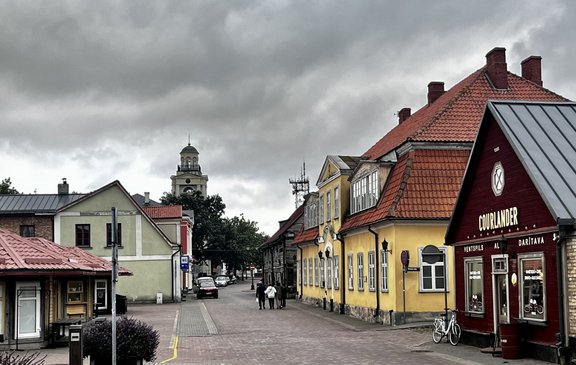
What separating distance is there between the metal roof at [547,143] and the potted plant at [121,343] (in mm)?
8497

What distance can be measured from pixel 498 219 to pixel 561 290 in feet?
11.6

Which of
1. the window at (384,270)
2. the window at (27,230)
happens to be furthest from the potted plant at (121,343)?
the window at (27,230)

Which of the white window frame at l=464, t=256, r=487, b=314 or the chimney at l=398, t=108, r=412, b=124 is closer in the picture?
the white window frame at l=464, t=256, r=487, b=314

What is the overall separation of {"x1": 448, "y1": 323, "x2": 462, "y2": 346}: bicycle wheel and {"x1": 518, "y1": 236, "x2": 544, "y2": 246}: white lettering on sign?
13.8 ft

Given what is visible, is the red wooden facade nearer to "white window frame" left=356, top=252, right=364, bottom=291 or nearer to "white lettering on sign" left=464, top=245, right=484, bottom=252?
"white lettering on sign" left=464, top=245, right=484, bottom=252

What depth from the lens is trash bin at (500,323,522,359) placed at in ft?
56.7

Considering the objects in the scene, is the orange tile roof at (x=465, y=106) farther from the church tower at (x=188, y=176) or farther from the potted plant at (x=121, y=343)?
the church tower at (x=188, y=176)

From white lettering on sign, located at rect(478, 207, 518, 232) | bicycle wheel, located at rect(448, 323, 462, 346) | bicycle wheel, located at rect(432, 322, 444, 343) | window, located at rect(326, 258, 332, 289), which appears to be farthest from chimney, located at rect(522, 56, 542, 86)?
bicycle wheel, located at rect(448, 323, 462, 346)

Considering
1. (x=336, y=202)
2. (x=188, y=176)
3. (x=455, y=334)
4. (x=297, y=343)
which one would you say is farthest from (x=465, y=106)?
(x=188, y=176)

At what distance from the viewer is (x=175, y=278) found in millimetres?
50688

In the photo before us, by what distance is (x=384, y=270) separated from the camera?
28172 millimetres

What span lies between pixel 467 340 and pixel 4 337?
12.3 meters

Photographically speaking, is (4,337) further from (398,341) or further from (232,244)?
(232,244)

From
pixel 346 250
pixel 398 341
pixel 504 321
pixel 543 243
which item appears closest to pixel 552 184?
pixel 543 243
